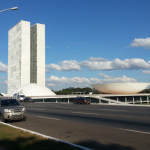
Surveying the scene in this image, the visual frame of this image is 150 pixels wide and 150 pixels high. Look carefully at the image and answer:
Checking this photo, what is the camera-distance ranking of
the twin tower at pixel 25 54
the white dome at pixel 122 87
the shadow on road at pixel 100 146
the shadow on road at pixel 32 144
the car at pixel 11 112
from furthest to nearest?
1. the twin tower at pixel 25 54
2. the white dome at pixel 122 87
3. the car at pixel 11 112
4. the shadow on road at pixel 100 146
5. the shadow on road at pixel 32 144

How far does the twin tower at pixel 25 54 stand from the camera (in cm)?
12194

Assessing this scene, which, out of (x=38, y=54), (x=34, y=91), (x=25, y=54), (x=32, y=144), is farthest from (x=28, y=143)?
(x=38, y=54)

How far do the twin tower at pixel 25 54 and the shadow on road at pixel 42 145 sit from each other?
11670cm

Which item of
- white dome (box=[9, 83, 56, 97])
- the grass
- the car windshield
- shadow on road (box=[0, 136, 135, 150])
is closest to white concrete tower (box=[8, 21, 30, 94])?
white dome (box=[9, 83, 56, 97])

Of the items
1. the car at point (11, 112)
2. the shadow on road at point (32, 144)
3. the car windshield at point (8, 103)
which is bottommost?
the shadow on road at point (32, 144)

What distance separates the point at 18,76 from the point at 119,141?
121 metres

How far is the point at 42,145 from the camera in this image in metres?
7.36

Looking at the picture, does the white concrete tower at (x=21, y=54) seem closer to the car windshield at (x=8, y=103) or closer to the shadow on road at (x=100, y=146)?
the car windshield at (x=8, y=103)

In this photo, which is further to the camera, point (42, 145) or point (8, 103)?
point (8, 103)

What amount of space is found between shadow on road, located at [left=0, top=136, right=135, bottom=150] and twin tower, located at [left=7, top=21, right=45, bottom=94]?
116697 millimetres

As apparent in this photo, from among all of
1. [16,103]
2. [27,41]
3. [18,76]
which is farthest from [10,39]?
[16,103]

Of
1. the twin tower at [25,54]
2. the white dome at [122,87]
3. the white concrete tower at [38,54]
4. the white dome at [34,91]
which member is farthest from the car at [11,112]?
the white concrete tower at [38,54]

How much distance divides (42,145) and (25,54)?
11922cm

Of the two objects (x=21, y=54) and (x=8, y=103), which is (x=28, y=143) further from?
(x=21, y=54)
